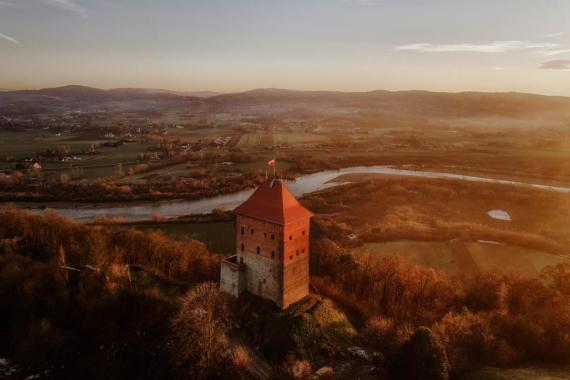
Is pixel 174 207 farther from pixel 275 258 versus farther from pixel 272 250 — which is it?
pixel 275 258

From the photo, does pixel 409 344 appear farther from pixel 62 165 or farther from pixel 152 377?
pixel 62 165

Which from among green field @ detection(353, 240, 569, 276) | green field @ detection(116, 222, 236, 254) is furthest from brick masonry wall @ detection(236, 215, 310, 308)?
green field @ detection(116, 222, 236, 254)

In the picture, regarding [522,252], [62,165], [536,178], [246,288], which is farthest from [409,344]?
[62,165]

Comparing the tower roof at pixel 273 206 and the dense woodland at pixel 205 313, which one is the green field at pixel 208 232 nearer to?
the dense woodland at pixel 205 313

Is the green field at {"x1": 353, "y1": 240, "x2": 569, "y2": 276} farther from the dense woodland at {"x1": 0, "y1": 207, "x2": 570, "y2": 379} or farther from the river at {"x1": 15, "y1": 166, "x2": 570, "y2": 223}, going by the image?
the river at {"x1": 15, "y1": 166, "x2": 570, "y2": 223}

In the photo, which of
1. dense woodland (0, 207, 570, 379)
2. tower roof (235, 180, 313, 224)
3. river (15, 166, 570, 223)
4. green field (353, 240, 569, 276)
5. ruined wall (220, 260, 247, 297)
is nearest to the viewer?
dense woodland (0, 207, 570, 379)
